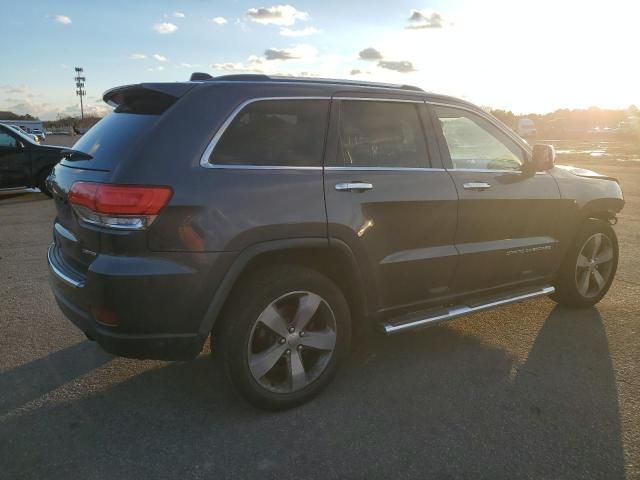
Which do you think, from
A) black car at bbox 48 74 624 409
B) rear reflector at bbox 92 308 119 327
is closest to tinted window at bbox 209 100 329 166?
black car at bbox 48 74 624 409

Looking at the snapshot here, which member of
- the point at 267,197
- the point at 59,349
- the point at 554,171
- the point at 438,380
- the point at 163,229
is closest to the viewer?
the point at 163,229

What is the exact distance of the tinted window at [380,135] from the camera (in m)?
3.35

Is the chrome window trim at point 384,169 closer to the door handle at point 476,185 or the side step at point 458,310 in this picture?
the door handle at point 476,185

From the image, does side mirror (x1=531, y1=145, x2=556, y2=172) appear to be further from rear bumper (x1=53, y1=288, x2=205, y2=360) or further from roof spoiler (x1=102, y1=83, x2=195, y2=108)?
rear bumper (x1=53, y1=288, x2=205, y2=360)

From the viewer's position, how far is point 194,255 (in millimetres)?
2709

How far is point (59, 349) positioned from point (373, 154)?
8.82ft

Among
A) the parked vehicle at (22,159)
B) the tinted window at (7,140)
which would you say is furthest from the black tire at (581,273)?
the tinted window at (7,140)

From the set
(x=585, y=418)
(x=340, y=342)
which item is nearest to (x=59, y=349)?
(x=340, y=342)

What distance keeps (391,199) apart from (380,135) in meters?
0.47

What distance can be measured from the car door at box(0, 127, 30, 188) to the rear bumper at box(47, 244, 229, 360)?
10382 millimetres

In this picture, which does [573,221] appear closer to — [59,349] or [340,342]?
[340,342]

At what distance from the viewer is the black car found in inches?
106

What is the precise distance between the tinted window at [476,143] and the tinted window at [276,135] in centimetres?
110

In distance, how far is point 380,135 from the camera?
3.53 m
